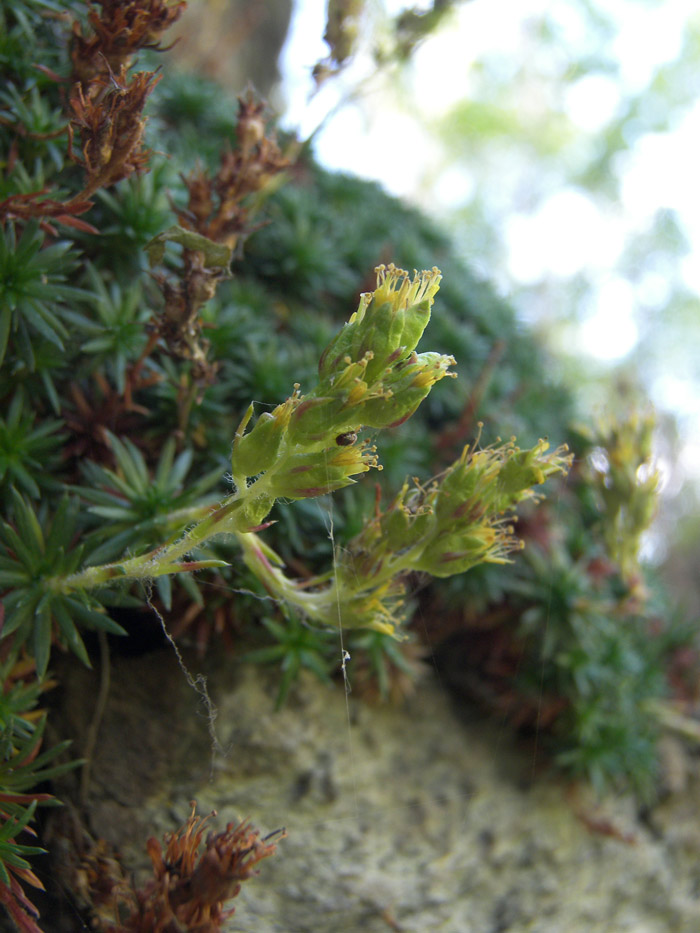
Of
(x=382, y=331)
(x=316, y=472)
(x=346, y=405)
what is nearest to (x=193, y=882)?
(x=316, y=472)

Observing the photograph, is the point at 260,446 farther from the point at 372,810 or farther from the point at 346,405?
the point at 372,810

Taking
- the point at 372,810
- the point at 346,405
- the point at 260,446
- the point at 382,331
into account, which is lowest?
the point at 372,810

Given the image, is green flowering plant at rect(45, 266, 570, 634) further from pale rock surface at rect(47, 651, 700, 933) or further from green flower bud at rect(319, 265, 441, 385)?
pale rock surface at rect(47, 651, 700, 933)

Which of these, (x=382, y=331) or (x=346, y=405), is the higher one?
(x=382, y=331)

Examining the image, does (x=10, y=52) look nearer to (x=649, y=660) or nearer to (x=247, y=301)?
(x=247, y=301)

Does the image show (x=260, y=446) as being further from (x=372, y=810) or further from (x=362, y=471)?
(x=372, y=810)

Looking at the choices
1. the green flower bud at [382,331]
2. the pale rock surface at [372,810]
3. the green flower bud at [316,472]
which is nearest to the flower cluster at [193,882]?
the pale rock surface at [372,810]

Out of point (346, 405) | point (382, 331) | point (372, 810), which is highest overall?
point (382, 331)

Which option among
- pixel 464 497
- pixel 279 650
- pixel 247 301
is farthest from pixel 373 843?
pixel 247 301

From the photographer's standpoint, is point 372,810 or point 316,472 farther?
point 372,810

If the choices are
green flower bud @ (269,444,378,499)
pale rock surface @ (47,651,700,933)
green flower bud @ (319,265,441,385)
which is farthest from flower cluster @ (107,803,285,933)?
green flower bud @ (319,265,441,385)

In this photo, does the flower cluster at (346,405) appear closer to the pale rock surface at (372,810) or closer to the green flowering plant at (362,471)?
the green flowering plant at (362,471)
